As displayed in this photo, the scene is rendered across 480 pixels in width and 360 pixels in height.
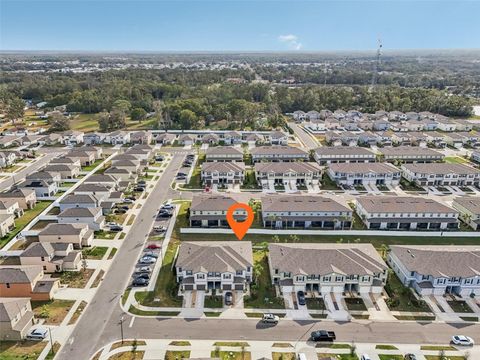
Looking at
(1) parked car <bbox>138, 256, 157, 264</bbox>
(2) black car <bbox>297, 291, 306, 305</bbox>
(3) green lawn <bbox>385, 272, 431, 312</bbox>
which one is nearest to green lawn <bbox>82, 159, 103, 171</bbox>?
(1) parked car <bbox>138, 256, 157, 264</bbox>

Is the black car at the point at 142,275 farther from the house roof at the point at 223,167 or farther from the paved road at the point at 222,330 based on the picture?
the house roof at the point at 223,167

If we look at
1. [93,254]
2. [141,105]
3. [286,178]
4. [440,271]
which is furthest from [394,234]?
[141,105]

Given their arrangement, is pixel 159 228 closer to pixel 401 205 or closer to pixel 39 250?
pixel 39 250

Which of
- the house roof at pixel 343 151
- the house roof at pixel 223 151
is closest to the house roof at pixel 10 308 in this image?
the house roof at pixel 223 151

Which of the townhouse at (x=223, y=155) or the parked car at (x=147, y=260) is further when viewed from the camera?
the townhouse at (x=223, y=155)

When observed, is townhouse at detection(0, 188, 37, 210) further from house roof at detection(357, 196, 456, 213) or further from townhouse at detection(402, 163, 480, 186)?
townhouse at detection(402, 163, 480, 186)

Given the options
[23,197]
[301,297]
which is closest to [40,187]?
A: [23,197]

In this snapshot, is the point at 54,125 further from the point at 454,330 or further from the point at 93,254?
the point at 454,330
